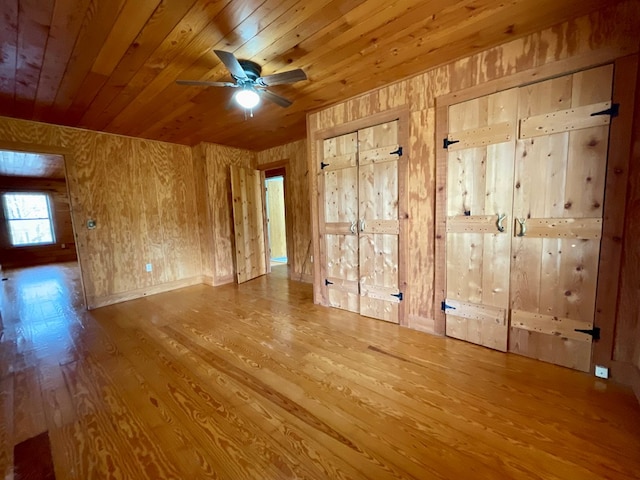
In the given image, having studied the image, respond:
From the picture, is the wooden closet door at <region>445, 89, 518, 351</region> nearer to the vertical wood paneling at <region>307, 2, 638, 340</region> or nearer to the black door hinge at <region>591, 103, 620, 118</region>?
the vertical wood paneling at <region>307, 2, 638, 340</region>

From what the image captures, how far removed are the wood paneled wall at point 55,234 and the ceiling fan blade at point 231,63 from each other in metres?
7.83

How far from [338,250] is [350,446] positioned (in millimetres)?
2101

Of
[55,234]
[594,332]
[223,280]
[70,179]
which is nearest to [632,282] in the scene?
[594,332]

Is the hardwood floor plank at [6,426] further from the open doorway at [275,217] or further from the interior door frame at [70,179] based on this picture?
the open doorway at [275,217]

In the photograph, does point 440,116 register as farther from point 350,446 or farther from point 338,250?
point 350,446

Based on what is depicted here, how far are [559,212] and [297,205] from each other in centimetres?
360

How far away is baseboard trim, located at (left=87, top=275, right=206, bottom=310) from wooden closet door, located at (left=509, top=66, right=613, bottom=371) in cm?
475

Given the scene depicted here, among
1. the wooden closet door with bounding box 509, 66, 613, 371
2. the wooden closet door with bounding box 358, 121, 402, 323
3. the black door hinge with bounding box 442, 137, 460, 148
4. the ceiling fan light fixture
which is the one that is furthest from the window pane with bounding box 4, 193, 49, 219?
the wooden closet door with bounding box 509, 66, 613, 371

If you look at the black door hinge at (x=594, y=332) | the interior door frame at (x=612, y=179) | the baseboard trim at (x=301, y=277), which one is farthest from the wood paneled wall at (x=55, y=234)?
the black door hinge at (x=594, y=332)

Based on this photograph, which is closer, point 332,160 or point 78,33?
point 78,33

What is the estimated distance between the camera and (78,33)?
1.75 metres

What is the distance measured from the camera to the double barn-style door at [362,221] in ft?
8.91

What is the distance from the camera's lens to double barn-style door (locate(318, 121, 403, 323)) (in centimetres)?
271

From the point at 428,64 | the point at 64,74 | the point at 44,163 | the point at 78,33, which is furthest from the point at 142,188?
the point at 428,64
